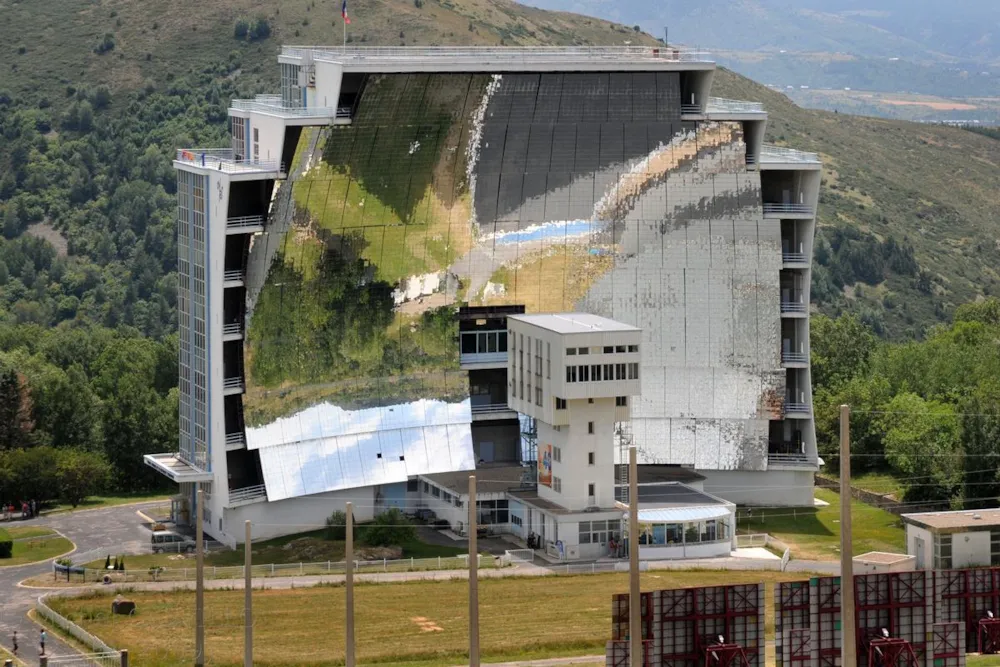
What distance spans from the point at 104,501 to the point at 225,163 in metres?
22.7

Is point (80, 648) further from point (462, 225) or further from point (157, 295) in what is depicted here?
point (157, 295)

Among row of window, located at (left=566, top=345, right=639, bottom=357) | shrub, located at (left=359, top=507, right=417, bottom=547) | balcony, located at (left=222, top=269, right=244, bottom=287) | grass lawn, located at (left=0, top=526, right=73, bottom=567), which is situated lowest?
grass lawn, located at (left=0, top=526, right=73, bottom=567)

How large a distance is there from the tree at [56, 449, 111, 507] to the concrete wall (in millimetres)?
32242

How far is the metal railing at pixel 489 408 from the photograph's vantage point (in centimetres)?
11344

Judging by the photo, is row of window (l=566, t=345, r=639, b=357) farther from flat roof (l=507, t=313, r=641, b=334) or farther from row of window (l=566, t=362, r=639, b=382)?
flat roof (l=507, t=313, r=641, b=334)

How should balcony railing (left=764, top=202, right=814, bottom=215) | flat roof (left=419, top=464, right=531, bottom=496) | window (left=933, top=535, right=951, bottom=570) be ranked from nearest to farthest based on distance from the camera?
window (left=933, top=535, right=951, bottom=570) → flat roof (left=419, top=464, right=531, bottom=496) → balcony railing (left=764, top=202, right=814, bottom=215)

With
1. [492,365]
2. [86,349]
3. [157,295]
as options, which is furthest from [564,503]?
[157,295]

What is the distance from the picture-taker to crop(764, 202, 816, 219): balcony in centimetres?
11362

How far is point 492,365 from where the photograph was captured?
113 meters

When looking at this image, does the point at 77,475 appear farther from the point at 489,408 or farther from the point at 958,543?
the point at 958,543

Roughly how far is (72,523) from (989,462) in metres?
46.7

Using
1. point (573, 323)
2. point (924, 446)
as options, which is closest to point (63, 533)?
point (573, 323)

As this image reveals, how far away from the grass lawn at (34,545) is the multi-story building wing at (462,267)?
6342 mm

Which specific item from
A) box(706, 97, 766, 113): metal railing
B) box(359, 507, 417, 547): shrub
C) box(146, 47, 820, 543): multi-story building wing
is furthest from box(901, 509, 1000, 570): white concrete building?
box(706, 97, 766, 113): metal railing
